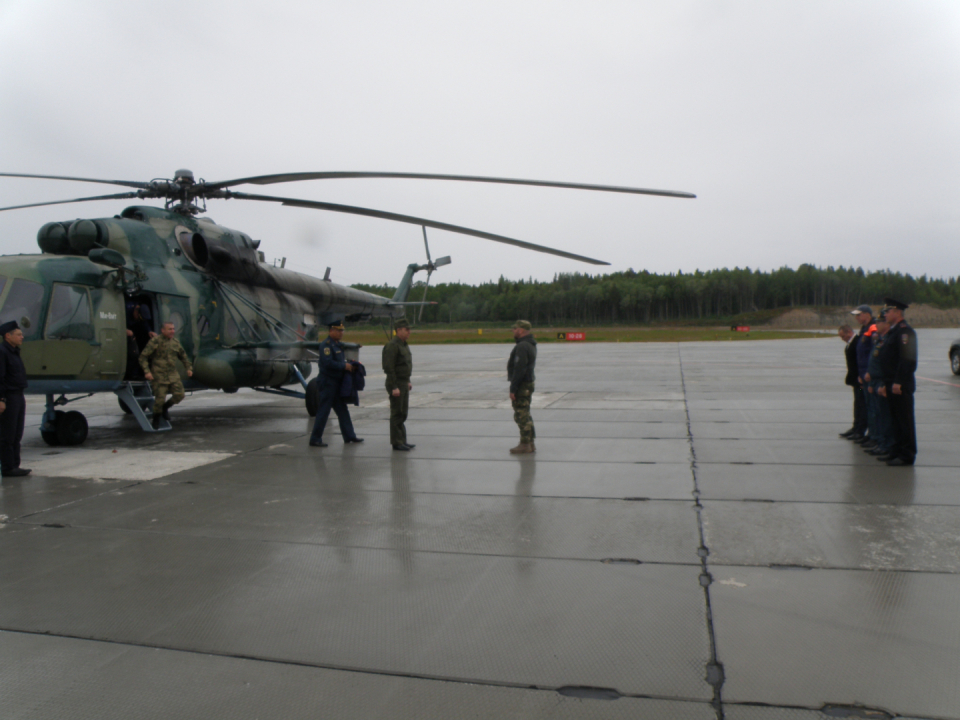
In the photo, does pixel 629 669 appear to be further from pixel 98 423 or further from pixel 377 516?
pixel 98 423

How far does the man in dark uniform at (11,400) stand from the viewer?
682cm

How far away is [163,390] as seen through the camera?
9383 millimetres

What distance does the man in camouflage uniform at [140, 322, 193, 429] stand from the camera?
30.6ft

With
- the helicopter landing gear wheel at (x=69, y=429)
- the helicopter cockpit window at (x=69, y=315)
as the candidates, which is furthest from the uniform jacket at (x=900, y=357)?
the helicopter landing gear wheel at (x=69, y=429)

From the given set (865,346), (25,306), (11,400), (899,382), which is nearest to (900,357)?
(899,382)

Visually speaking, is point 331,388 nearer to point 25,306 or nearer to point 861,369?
point 25,306

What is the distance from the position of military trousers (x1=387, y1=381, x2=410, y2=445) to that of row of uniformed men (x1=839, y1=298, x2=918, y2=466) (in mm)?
5170

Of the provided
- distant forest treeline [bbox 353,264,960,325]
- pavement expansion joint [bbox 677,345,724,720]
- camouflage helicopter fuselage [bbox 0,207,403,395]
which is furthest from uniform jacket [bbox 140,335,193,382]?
distant forest treeline [bbox 353,264,960,325]

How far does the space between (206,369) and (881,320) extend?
29.3 ft

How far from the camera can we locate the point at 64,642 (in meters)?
3.28

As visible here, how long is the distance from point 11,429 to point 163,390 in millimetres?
2530

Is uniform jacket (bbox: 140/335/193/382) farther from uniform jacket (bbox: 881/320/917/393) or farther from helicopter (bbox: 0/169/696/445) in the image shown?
uniform jacket (bbox: 881/320/917/393)

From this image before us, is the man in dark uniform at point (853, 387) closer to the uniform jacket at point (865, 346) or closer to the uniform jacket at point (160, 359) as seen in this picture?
the uniform jacket at point (865, 346)

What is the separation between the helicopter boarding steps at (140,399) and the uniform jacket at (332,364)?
9.40ft
